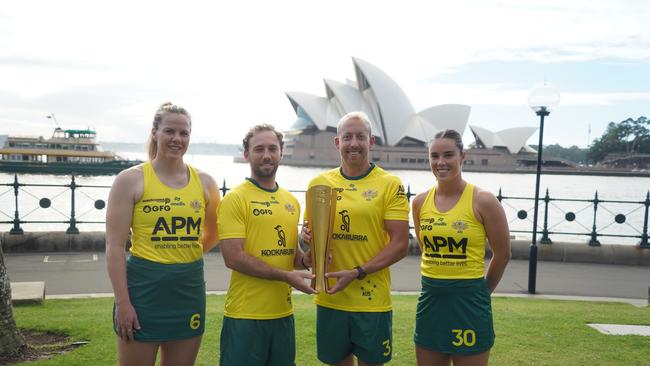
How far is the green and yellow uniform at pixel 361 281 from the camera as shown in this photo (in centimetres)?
298

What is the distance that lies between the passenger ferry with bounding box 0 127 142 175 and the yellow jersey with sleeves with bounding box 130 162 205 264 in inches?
1721

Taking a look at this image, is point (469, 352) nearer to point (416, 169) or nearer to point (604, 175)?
point (416, 169)

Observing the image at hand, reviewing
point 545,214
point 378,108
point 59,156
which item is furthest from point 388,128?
point 545,214

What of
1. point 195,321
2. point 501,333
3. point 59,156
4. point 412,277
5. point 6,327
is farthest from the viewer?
point 59,156

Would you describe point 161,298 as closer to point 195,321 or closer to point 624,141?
point 195,321

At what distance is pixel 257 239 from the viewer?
2881mm

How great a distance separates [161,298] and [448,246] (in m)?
1.57

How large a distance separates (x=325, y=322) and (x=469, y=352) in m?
0.82

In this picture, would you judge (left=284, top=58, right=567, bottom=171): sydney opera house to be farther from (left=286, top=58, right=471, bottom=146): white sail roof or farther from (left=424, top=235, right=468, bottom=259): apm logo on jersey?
(left=424, top=235, right=468, bottom=259): apm logo on jersey

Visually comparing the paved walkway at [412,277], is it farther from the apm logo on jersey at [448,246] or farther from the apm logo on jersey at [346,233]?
the apm logo on jersey at [448,246]

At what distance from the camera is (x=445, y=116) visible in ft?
249

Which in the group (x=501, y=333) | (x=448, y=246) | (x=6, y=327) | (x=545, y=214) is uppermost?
(x=448, y=246)

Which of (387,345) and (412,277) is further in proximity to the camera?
(412,277)

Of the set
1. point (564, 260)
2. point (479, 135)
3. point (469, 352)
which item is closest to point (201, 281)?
point (469, 352)
